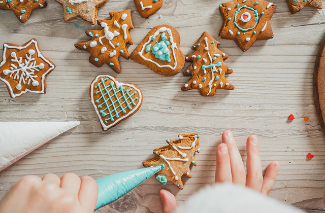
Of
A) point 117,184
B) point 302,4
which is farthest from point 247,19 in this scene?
point 117,184

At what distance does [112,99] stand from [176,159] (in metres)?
0.45

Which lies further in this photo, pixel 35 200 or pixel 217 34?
pixel 217 34

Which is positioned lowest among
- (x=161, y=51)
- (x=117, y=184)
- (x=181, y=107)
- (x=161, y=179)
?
(x=161, y=179)

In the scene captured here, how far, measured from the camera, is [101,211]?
111 cm

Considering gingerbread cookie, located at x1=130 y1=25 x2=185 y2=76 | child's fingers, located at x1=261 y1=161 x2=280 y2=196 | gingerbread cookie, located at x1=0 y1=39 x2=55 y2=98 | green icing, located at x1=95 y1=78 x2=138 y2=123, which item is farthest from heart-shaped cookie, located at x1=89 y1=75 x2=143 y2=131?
child's fingers, located at x1=261 y1=161 x2=280 y2=196

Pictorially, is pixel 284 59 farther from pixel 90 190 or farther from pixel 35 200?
pixel 35 200

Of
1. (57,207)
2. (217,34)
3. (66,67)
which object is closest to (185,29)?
(217,34)

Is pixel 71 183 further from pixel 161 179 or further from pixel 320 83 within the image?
pixel 320 83

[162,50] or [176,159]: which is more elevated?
[162,50]

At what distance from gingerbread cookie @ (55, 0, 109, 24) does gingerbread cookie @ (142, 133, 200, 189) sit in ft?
2.50

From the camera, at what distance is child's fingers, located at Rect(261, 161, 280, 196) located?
1.08 meters

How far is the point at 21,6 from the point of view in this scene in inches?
40.9

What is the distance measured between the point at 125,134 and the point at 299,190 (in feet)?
3.35

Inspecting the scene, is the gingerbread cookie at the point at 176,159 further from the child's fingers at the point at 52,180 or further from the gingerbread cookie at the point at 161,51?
the child's fingers at the point at 52,180
